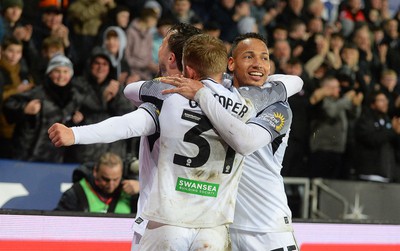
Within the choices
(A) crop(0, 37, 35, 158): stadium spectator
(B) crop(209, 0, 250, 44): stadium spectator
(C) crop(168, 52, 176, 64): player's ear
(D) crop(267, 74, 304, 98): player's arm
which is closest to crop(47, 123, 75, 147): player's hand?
(C) crop(168, 52, 176, 64): player's ear

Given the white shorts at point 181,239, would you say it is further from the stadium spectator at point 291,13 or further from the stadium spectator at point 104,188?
the stadium spectator at point 291,13

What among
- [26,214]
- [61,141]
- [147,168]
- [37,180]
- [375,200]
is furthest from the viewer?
[375,200]

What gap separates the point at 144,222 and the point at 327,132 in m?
5.82

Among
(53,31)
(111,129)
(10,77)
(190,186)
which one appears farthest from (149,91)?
(53,31)

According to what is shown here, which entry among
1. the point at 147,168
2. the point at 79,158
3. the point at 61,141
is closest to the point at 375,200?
the point at 79,158

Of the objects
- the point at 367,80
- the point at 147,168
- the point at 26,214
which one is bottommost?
the point at 26,214

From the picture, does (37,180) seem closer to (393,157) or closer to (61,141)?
(61,141)

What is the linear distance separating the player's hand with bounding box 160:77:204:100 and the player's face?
60 centimetres

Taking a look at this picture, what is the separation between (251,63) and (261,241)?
3.39 ft

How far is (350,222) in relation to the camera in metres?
6.84

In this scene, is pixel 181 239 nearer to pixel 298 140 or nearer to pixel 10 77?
pixel 10 77

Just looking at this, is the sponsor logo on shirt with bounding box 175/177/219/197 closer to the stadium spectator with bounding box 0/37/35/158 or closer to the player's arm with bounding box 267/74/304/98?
the player's arm with bounding box 267/74/304/98

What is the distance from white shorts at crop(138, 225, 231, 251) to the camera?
14.1 feet

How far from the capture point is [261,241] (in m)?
4.99
